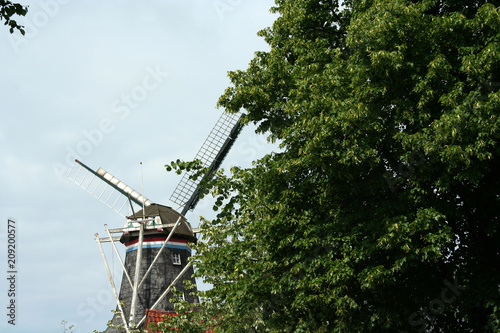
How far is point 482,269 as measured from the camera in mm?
14938

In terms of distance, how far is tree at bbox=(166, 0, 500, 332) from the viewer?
45.3 ft

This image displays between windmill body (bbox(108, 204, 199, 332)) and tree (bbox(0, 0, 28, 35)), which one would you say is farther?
windmill body (bbox(108, 204, 199, 332))

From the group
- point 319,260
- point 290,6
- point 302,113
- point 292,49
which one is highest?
point 290,6

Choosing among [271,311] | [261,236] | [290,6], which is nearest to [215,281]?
[271,311]

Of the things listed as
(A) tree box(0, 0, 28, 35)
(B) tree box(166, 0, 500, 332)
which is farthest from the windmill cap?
(A) tree box(0, 0, 28, 35)

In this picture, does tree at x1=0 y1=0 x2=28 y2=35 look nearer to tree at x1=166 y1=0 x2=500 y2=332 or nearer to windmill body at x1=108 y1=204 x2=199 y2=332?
tree at x1=166 y1=0 x2=500 y2=332

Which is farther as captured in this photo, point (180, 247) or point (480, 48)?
point (180, 247)

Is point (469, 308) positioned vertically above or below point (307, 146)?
below

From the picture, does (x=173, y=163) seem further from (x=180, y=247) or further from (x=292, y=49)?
(x=180, y=247)

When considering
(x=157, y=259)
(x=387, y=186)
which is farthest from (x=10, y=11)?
(x=157, y=259)

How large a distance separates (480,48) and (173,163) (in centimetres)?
959

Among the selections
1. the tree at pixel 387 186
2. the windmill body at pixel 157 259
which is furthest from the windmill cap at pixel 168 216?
the tree at pixel 387 186

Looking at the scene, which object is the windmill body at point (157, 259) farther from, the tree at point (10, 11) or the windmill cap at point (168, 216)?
the tree at point (10, 11)

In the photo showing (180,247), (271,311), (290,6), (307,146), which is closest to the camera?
(307,146)
